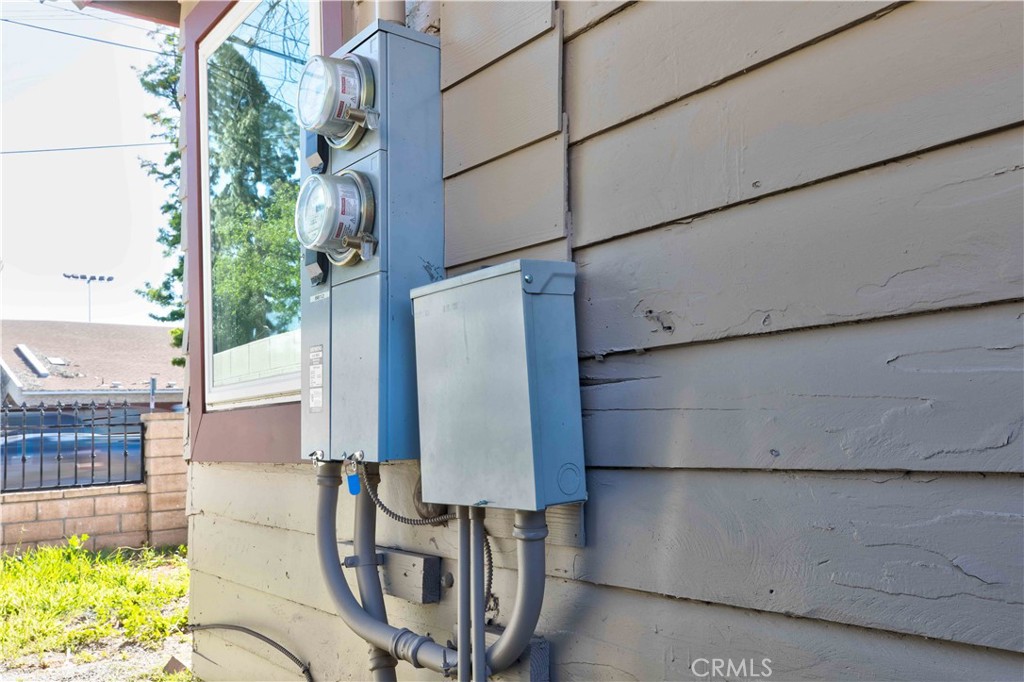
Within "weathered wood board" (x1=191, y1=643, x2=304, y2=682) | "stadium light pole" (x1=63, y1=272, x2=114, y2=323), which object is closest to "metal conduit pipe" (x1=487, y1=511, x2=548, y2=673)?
"weathered wood board" (x1=191, y1=643, x2=304, y2=682)

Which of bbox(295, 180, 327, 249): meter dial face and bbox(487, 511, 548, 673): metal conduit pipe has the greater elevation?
bbox(295, 180, 327, 249): meter dial face

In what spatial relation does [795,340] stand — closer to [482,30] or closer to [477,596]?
[477,596]

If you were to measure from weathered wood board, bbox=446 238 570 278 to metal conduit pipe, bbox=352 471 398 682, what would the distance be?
491 mm

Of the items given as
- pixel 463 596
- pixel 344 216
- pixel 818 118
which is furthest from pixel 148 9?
pixel 818 118

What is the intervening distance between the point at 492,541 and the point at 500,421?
0.34 metres

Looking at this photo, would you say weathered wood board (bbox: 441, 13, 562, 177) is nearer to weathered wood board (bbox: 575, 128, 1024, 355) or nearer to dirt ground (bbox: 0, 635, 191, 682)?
weathered wood board (bbox: 575, 128, 1024, 355)

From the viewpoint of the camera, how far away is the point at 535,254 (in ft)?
4.64

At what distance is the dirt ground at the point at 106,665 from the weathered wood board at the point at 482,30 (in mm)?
2450

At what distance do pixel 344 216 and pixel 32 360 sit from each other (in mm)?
26089

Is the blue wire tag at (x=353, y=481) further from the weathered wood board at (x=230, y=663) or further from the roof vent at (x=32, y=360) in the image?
the roof vent at (x=32, y=360)

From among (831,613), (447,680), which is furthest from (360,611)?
(831,613)

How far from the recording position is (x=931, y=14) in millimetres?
897

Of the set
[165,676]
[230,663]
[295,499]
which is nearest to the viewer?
[295,499]

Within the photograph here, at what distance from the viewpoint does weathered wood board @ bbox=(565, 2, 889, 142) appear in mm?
1027
